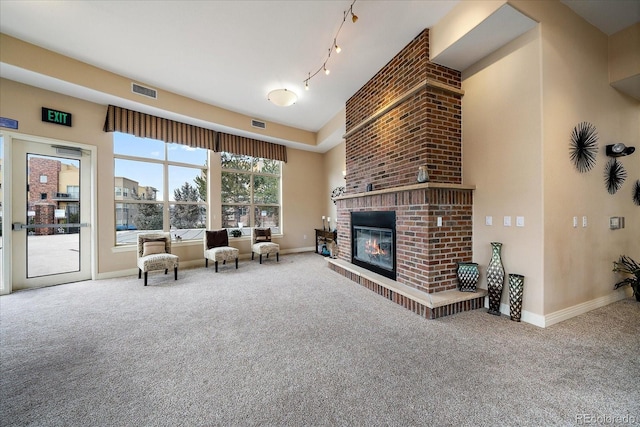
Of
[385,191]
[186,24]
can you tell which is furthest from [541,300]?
[186,24]

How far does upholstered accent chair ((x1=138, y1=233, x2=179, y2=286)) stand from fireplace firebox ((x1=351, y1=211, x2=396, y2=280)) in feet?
10.7

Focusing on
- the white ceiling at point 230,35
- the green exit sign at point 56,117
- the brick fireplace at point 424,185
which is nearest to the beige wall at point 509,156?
the brick fireplace at point 424,185

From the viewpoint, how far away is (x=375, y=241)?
3.79m

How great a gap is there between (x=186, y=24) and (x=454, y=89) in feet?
11.5

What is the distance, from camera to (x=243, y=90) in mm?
4332

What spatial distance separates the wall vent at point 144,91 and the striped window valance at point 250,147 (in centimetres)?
143

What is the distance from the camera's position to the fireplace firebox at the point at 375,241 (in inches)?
133

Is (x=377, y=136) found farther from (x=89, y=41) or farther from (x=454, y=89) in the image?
(x=89, y=41)

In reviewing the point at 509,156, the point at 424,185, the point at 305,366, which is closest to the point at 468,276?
the point at 424,185

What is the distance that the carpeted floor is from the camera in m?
1.37

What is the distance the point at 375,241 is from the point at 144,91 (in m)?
4.90

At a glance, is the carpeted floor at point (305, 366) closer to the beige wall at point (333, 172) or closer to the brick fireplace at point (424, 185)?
the brick fireplace at point (424, 185)

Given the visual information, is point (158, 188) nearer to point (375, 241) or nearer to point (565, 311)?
point (375, 241)

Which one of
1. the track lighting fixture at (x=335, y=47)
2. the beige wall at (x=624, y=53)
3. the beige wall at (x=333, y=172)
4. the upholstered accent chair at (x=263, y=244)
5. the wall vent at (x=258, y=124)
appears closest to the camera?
the track lighting fixture at (x=335, y=47)
